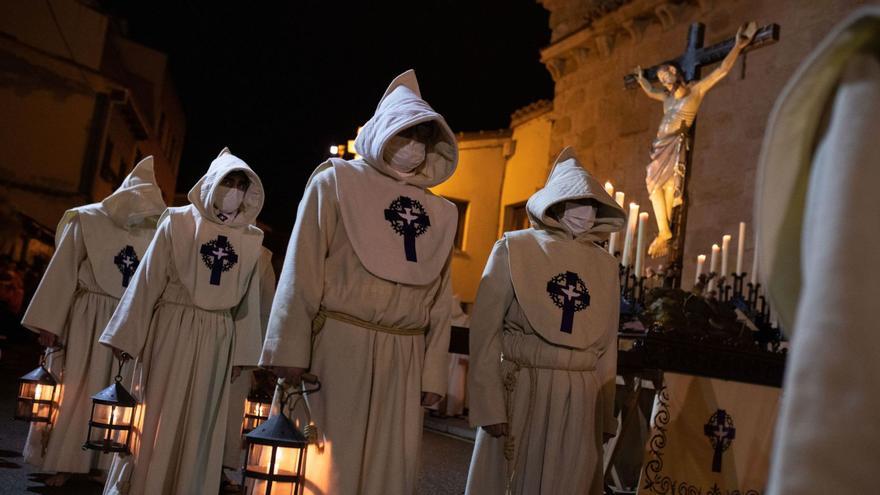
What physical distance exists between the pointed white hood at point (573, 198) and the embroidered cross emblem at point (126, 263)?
3.78 m

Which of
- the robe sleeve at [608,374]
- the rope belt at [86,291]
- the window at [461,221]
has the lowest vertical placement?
the robe sleeve at [608,374]

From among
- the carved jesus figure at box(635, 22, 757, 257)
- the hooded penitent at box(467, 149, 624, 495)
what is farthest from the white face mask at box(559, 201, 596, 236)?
the carved jesus figure at box(635, 22, 757, 257)

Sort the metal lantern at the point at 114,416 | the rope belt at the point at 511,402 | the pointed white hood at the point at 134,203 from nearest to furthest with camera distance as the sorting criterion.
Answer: the rope belt at the point at 511,402, the metal lantern at the point at 114,416, the pointed white hood at the point at 134,203

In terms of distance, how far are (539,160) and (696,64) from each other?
521 inches

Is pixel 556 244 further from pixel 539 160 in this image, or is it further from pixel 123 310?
pixel 539 160

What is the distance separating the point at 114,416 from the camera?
5.53 metres

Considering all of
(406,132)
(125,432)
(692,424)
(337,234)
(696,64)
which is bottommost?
(125,432)

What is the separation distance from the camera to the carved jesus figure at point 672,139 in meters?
8.88

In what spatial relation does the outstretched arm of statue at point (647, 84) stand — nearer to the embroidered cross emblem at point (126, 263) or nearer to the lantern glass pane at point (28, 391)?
the embroidered cross emblem at point (126, 263)

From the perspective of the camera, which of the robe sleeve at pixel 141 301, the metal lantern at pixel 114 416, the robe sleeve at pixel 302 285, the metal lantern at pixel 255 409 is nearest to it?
the robe sleeve at pixel 302 285

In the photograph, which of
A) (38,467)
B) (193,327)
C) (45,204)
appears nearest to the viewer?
(193,327)

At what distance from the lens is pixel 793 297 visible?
1.35 meters

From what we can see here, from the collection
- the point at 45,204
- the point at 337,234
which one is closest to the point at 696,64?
the point at 337,234

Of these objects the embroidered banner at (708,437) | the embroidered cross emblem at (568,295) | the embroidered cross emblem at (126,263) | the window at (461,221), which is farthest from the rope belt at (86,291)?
the window at (461,221)
